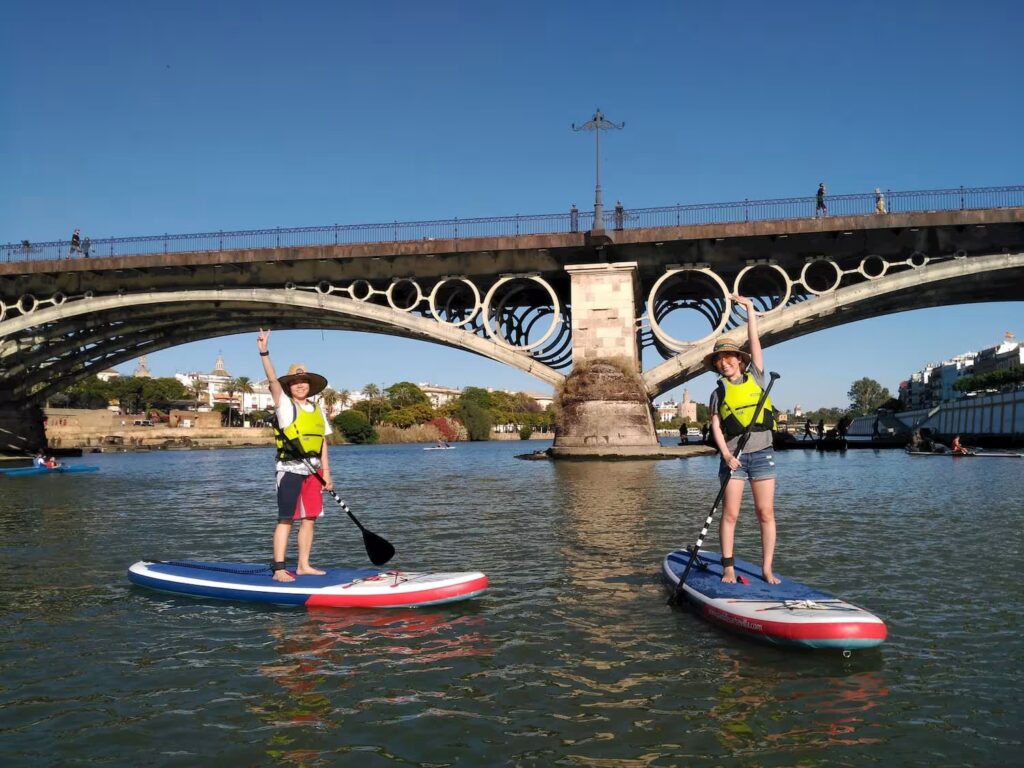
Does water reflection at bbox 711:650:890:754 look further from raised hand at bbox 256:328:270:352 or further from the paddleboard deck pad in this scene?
raised hand at bbox 256:328:270:352

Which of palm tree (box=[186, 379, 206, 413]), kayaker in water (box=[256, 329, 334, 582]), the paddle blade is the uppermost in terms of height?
palm tree (box=[186, 379, 206, 413])

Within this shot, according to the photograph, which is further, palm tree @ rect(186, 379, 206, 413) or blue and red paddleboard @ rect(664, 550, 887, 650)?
palm tree @ rect(186, 379, 206, 413)

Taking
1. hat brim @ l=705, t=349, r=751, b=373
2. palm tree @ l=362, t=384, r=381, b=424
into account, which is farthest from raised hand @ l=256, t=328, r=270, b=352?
palm tree @ l=362, t=384, r=381, b=424

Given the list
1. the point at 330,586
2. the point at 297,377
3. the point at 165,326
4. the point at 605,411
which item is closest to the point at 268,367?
the point at 297,377

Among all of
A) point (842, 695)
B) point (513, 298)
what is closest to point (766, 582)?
point (842, 695)

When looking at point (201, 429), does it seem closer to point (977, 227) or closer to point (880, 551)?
point (977, 227)

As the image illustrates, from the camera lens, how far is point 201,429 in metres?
105

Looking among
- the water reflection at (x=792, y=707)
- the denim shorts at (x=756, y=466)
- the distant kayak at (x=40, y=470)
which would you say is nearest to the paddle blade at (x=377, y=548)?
the denim shorts at (x=756, y=466)

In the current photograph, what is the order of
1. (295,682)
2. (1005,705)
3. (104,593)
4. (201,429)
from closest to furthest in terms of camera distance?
(1005,705)
(295,682)
(104,593)
(201,429)

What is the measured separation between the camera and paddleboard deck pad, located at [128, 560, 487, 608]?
762cm

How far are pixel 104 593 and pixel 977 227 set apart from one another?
1360 inches

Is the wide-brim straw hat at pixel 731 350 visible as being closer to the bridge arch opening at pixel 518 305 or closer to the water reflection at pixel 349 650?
the water reflection at pixel 349 650

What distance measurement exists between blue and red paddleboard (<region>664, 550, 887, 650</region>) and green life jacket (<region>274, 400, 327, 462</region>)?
371 cm

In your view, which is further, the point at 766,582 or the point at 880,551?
the point at 880,551
